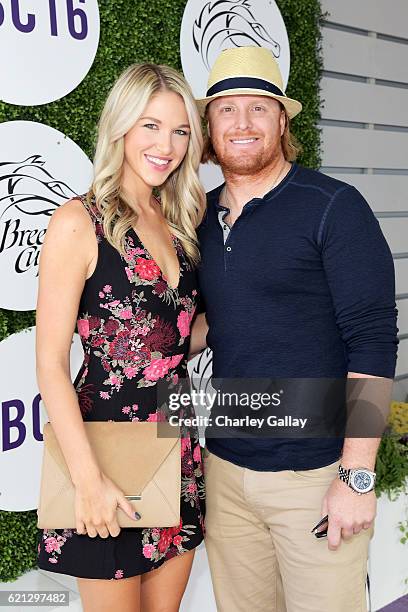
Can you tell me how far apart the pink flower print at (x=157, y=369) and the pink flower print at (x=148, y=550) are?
1.24ft

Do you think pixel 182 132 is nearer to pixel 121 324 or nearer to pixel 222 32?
pixel 121 324

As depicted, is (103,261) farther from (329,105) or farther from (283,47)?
(329,105)

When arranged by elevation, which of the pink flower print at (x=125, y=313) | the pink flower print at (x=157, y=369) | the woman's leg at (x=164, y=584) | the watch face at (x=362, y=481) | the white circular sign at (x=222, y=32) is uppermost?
the white circular sign at (x=222, y=32)

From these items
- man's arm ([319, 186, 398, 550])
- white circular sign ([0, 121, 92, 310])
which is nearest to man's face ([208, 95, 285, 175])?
man's arm ([319, 186, 398, 550])

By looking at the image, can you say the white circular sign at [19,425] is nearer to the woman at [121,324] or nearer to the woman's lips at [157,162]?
the woman at [121,324]

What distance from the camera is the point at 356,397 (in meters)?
1.60

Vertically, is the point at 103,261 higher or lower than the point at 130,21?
lower

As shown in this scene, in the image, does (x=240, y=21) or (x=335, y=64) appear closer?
(x=240, y=21)

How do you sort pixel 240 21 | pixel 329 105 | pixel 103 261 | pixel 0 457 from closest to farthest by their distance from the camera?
pixel 103 261
pixel 0 457
pixel 240 21
pixel 329 105

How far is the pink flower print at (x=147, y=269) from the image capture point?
5.17 ft

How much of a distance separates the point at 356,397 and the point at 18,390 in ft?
3.97

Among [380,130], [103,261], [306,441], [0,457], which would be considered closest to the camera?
[103,261]

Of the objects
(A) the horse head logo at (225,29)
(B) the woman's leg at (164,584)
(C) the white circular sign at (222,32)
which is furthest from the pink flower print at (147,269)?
(A) the horse head logo at (225,29)

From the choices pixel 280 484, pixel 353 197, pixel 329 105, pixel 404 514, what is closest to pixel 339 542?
pixel 280 484
